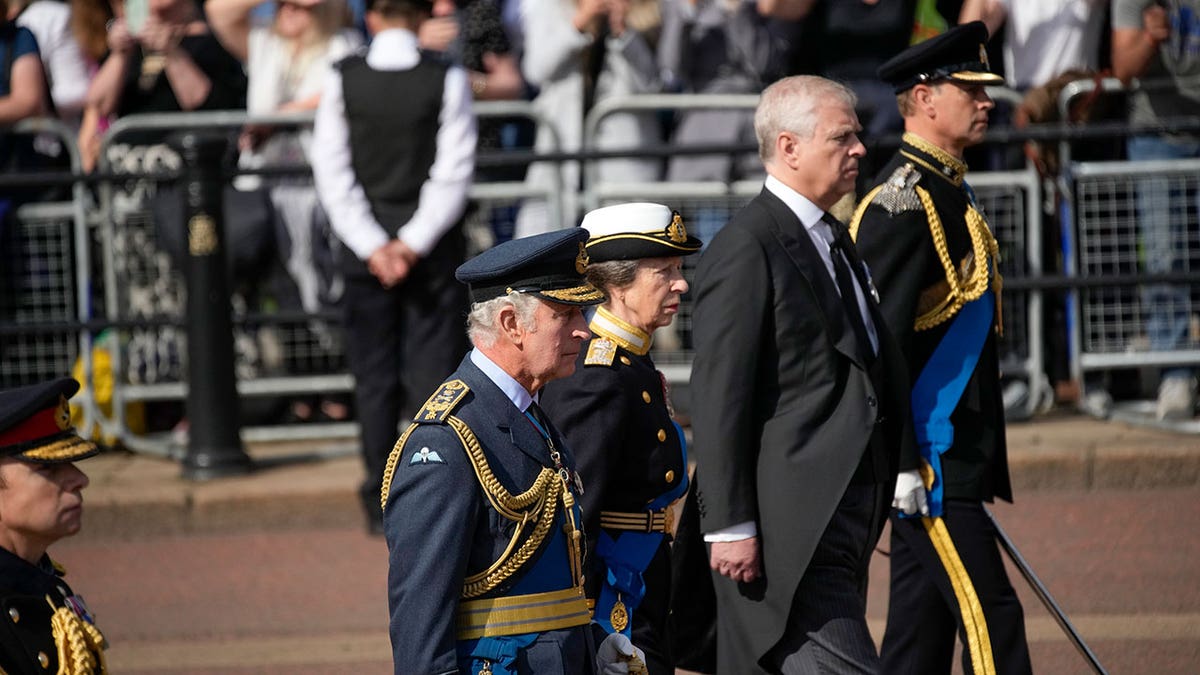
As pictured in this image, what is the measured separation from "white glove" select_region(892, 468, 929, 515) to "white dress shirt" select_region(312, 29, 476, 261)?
378 centimetres

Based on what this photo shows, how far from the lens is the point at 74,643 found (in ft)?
12.5

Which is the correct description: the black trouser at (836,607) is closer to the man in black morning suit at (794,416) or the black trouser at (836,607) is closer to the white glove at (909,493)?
the man in black morning suit at (794,416)

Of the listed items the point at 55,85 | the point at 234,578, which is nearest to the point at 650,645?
the point at 234,578

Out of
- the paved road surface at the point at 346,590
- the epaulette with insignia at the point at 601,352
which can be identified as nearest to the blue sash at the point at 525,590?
the epaulette with insignia at the point at 601,352

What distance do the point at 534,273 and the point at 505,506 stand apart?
491mm

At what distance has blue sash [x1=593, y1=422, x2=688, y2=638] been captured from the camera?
479cm

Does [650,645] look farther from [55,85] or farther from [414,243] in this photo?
[55,85]

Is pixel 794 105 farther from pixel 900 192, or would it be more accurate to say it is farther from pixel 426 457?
pixel 426 457

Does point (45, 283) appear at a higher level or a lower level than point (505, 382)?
lower

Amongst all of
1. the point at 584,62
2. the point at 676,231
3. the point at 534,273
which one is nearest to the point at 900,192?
the point at 676,231

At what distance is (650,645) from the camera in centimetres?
500

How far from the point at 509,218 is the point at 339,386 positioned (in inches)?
49.7

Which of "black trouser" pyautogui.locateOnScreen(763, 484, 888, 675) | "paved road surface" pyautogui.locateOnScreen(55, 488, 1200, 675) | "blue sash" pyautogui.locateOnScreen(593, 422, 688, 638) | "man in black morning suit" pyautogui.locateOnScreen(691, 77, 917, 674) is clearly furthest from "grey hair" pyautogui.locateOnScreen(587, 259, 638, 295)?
"paved road surface" pyautogui.locateOnScreen(55, 488, 1200, 675)

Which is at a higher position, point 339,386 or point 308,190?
point 308,190
